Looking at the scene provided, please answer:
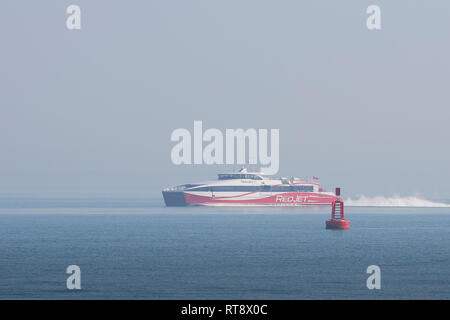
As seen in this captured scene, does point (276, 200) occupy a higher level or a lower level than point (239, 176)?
lower

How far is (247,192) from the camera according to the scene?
163375 mm

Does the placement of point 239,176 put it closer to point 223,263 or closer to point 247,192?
point 247,192

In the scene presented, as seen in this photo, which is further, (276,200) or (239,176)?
(276,200)

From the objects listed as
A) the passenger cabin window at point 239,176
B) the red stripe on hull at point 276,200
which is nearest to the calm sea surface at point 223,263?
the red stripe on hull at point 276,200

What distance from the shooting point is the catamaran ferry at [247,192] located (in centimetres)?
16050

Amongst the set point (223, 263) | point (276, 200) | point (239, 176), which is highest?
point (239, 176)

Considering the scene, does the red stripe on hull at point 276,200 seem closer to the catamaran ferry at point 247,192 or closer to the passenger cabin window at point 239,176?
the catamaran ferry at point 247,192

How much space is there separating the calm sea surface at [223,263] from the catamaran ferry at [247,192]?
67.4 meters

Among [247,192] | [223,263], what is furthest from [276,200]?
[223,263]

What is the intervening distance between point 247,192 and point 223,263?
352 ft

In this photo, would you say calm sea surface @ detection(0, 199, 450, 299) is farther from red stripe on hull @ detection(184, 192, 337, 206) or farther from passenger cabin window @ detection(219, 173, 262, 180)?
passenger cabin window @ detection(219, 173, 262, 180)

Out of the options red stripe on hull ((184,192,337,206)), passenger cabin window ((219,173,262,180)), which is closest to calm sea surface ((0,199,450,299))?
red stripe on hull ((184,192,337,206))
